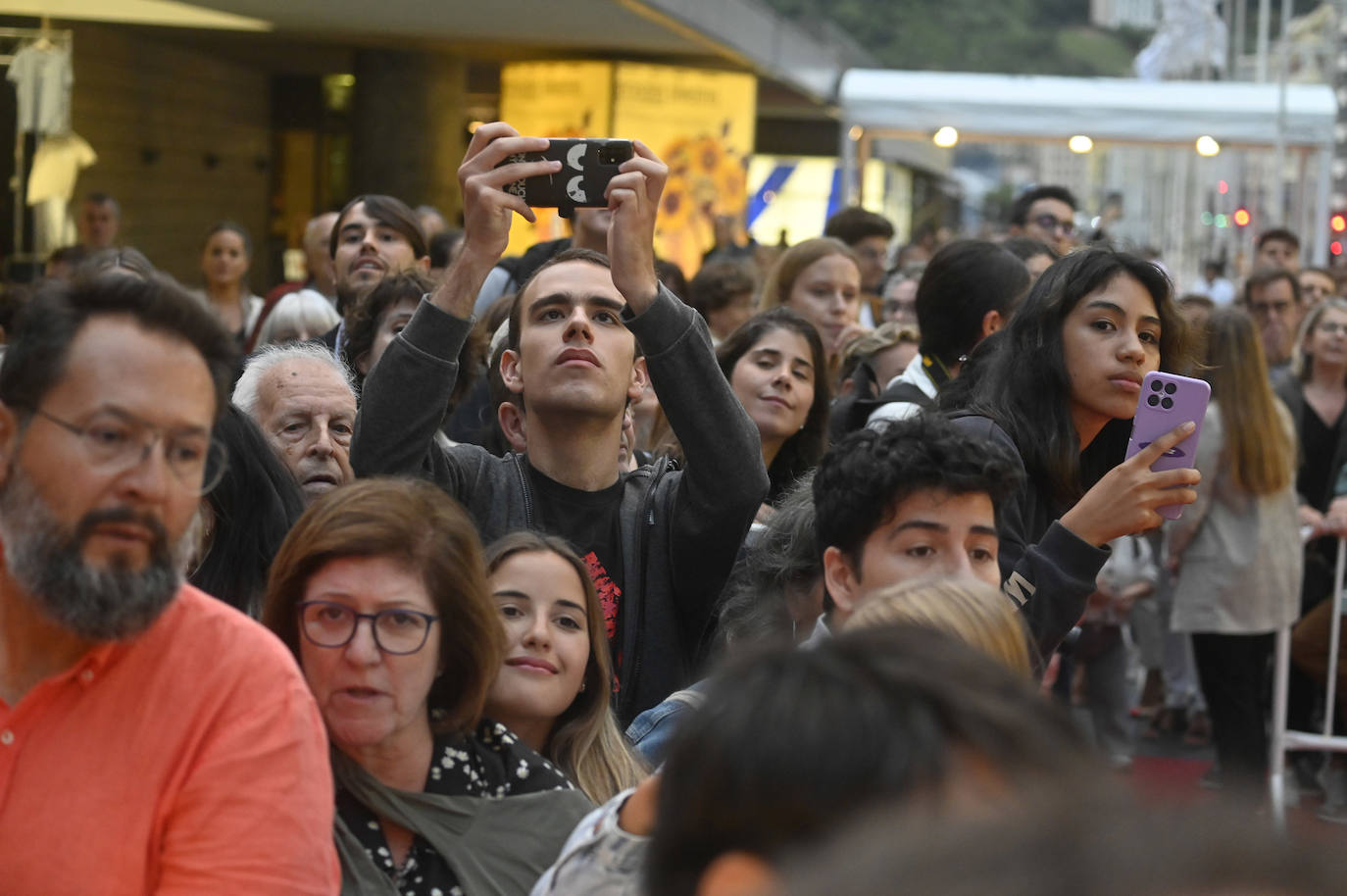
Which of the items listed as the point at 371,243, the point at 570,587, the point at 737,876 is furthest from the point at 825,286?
the point at 737,876

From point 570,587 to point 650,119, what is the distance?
48.9 feet

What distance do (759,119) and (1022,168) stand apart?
122 metres

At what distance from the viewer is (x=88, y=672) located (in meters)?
2.15

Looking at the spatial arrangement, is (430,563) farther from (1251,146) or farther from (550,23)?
(1251,146)

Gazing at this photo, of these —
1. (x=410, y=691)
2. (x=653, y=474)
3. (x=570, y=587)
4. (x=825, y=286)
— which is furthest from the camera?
(x=825, y=286)

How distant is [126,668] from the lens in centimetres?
215

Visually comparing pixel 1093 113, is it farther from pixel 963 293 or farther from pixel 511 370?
pixel 511 370

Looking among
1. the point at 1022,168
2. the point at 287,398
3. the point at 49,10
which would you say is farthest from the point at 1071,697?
the point at 1022,168

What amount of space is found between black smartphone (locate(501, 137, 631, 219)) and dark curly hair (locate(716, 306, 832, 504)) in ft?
5.32

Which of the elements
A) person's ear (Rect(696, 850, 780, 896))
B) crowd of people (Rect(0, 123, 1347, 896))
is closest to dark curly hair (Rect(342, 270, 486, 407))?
crowd of people (Rect(0, 123, 1347, 896))

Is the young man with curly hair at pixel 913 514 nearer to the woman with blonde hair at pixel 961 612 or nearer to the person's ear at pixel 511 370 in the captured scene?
the woman with blonde hair at pixel 961 612

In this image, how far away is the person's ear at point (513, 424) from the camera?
4410mm

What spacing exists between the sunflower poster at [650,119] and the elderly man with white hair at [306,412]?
12.5 metres

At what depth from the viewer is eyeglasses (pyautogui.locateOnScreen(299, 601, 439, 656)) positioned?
2.73 meters
